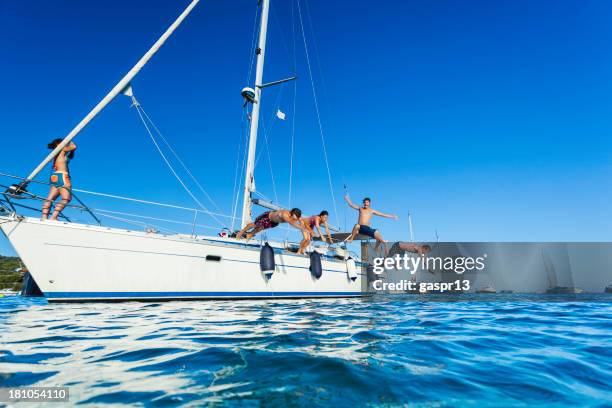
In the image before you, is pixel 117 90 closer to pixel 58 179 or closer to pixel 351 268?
pixel 58 179

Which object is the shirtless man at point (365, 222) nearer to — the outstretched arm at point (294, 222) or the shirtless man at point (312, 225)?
the shirtless man at point (312, 225)

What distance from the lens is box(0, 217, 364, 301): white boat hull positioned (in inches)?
277

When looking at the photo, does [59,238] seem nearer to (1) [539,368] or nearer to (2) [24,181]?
(2) [24,181]

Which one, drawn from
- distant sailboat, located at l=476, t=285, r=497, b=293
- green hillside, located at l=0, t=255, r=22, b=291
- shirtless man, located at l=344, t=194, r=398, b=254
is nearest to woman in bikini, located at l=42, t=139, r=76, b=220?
shirtless man, located at l=344, t=194, r=398, b=254

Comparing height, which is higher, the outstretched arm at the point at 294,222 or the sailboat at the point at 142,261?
the outstretched arm at the point at 294,222

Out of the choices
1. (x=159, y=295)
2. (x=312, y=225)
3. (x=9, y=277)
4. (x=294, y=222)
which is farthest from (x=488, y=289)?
(x=9, y=277)

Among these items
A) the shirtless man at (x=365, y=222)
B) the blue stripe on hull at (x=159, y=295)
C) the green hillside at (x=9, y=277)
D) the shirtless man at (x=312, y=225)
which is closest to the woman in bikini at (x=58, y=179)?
the blue stripe on hull at (x=159, y=295)

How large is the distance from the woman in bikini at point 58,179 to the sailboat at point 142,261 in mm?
259

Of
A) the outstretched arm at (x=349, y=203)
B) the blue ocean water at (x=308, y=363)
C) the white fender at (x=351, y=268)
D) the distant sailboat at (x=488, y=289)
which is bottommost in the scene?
the distant sailboat at (x=488, y=289)

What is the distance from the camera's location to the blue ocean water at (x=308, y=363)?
203 centimetres

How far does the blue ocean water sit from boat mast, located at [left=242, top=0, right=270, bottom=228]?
750 centimetres

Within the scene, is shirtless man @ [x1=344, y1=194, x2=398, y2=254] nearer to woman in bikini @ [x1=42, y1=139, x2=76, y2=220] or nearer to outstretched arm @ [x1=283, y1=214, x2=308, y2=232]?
outstretched arm @ [x1=283, y1=214, x2=308, y2=232]

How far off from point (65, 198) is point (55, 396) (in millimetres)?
7146

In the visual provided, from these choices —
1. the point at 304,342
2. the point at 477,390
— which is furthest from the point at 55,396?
the point at 477,390
